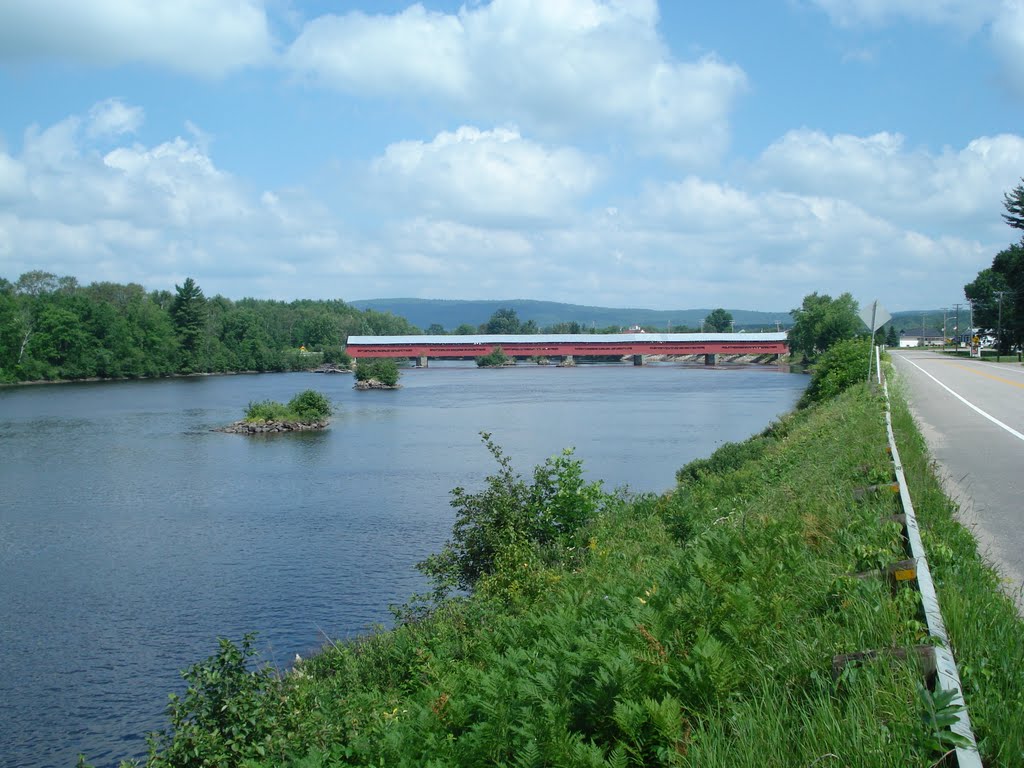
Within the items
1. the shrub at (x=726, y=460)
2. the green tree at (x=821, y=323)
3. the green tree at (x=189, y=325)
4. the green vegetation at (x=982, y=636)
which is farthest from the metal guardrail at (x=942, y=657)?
the green tree at (x=189, y=325)

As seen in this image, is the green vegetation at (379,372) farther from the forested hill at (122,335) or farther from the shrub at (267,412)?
the forested hill at (122,335)

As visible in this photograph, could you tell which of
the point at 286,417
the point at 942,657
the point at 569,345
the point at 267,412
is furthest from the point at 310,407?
the point at 569,345

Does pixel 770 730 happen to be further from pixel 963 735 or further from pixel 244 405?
pixel 244 405

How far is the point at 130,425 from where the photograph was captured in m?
57.0

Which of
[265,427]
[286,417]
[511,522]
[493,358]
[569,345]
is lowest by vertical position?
[265,427]

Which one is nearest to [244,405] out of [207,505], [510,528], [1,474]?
[1,474]

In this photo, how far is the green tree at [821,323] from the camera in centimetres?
11612

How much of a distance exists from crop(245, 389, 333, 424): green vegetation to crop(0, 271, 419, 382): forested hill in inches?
2523

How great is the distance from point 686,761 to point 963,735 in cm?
134

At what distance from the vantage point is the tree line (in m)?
66.4

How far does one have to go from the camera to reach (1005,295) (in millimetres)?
98062

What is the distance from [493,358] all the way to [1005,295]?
84903mm

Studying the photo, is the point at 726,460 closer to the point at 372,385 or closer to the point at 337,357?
the point at 372,385

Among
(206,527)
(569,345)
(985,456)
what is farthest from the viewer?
(569,345)
